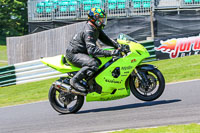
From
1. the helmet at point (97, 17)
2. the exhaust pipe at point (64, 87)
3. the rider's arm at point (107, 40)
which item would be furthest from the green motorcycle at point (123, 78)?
the helmet at point (97, 17)

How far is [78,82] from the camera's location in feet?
23.6

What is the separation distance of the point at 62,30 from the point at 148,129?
45.2 ft

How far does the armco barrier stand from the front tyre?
805cm

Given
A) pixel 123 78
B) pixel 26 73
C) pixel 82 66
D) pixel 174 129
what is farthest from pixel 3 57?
pixel 174 129

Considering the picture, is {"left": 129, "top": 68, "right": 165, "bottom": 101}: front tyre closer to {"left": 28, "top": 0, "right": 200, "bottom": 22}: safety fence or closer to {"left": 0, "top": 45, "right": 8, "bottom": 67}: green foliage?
{"left": 28, "top": 0, "right": 200, "bottom": 22}: safety fence

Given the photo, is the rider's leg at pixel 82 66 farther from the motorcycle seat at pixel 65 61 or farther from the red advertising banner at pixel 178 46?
the red advertising banner at pixel 178 46

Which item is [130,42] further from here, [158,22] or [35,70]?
[158,22]

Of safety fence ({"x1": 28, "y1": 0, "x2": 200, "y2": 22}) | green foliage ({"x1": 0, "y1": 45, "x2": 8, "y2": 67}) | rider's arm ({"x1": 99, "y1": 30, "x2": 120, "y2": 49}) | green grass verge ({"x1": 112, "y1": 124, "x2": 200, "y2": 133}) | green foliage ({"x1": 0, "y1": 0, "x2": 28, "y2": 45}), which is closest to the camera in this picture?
green grass verge ({"x1": 112, "y1": 124, "x2": 200, "y2": 133})

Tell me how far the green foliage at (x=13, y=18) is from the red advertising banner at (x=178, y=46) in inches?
1015

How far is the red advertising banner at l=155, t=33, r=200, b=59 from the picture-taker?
15562 mm

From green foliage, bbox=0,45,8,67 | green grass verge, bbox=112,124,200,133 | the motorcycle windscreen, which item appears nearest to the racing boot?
A: the motorcycle windscreen

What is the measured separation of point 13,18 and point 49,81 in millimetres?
27679

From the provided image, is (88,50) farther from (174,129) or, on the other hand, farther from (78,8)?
(78,8)

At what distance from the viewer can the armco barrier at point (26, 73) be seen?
49.7 ft
